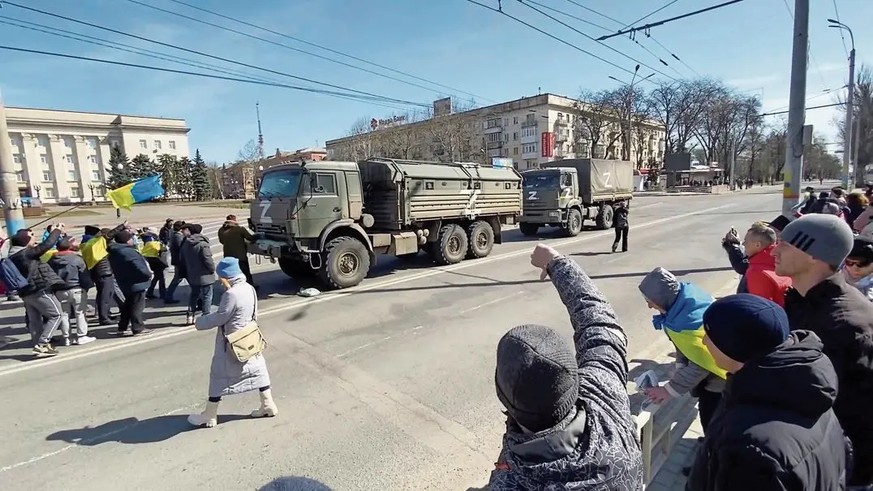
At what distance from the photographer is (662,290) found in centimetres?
270

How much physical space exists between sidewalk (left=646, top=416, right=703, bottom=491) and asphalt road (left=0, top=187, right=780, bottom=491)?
1145 mm

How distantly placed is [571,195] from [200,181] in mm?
65943

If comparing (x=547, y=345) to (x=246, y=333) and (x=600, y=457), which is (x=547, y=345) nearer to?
(x=600, y=457)

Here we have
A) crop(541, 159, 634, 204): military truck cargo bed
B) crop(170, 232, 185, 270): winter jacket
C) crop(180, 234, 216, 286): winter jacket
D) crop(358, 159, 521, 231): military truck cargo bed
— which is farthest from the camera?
crop(541, 159, 634, 204): military truck cargo bed

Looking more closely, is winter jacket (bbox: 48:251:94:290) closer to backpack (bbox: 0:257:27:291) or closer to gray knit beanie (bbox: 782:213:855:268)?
backpack (bbox: 0:257:27:291)

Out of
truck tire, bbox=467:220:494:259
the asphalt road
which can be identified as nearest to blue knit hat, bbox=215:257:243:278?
the asphalt road

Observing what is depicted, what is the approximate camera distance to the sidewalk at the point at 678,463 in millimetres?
2777

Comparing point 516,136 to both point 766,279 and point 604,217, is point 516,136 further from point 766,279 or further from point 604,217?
point 766,279

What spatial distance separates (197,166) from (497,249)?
67288 millimetres

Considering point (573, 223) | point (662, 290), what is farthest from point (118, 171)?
point (662, 290)

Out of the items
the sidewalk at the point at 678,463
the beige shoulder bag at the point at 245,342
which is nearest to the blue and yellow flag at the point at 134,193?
the beige shoulder bag at the point at 245,342

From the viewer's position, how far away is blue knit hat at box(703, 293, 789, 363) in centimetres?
138

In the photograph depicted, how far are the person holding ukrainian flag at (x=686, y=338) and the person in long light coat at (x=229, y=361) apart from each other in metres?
3.19

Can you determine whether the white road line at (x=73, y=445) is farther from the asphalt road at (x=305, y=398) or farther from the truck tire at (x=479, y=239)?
the truck tire at (x=479, y=239)
